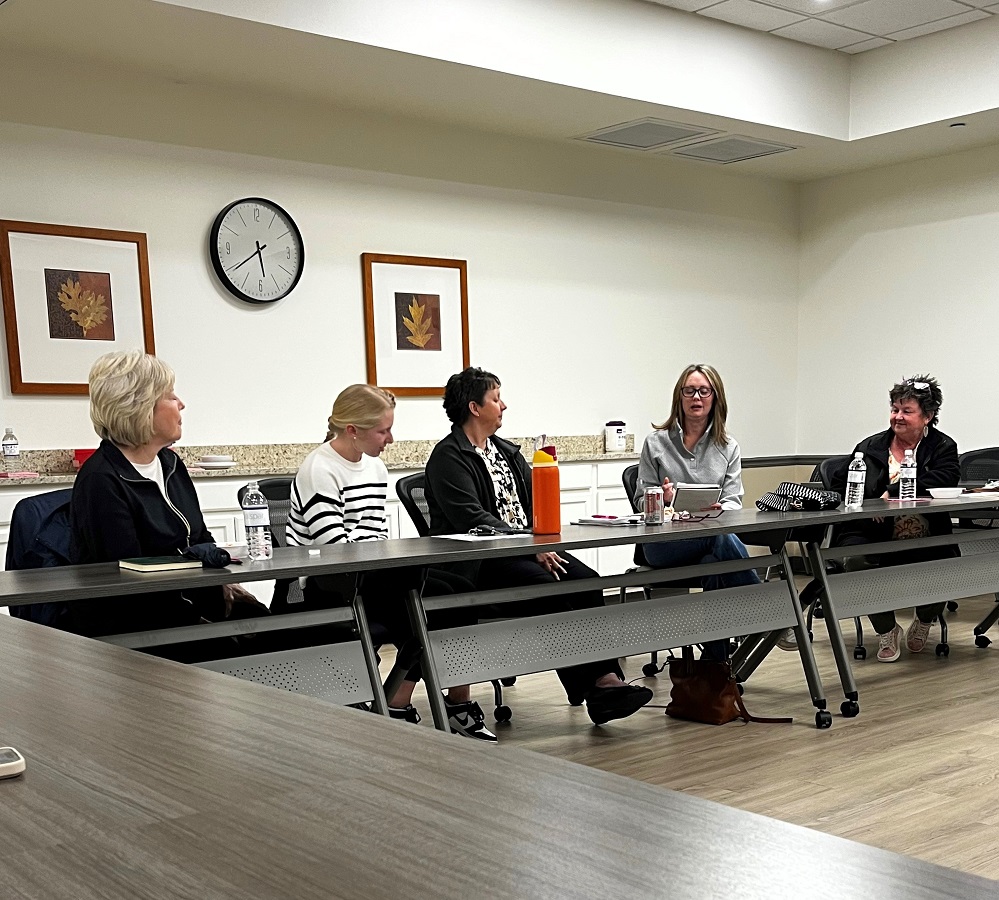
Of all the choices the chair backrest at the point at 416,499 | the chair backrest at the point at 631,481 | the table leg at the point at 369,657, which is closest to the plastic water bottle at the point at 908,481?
the chair backrest at the point at 631,481

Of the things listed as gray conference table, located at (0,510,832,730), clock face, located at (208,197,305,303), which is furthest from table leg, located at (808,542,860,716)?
clock face, located at (208,197,305,303)

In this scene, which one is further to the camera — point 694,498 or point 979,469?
point 979,469

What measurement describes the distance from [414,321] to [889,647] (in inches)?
112

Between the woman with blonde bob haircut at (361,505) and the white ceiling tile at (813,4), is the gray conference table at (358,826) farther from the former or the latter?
the white ceiling tile at (813,4)

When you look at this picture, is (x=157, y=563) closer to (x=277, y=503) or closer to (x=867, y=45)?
(x=277, y=503)

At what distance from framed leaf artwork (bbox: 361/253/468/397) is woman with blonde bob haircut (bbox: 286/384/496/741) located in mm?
2285

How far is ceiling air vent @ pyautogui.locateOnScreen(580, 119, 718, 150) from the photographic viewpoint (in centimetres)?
622

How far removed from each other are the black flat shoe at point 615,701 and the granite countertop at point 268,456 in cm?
217

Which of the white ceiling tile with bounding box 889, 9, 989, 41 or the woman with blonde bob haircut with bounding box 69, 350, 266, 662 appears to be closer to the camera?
the woman with blonde bob haircut with bounding box 69, 350, 266, 662

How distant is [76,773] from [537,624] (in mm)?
2439

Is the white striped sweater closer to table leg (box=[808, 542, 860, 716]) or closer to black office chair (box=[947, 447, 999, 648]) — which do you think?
table leg (box=[808, 542, 860, 716])

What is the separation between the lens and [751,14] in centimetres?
589

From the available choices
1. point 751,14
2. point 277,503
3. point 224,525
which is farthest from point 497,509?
point 751,14

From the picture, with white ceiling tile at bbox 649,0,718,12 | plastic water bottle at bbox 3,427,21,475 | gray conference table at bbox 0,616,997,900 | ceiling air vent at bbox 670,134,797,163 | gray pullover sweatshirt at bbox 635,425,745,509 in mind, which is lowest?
gray pullover sweatshirt at bbox 635,425,745,509
